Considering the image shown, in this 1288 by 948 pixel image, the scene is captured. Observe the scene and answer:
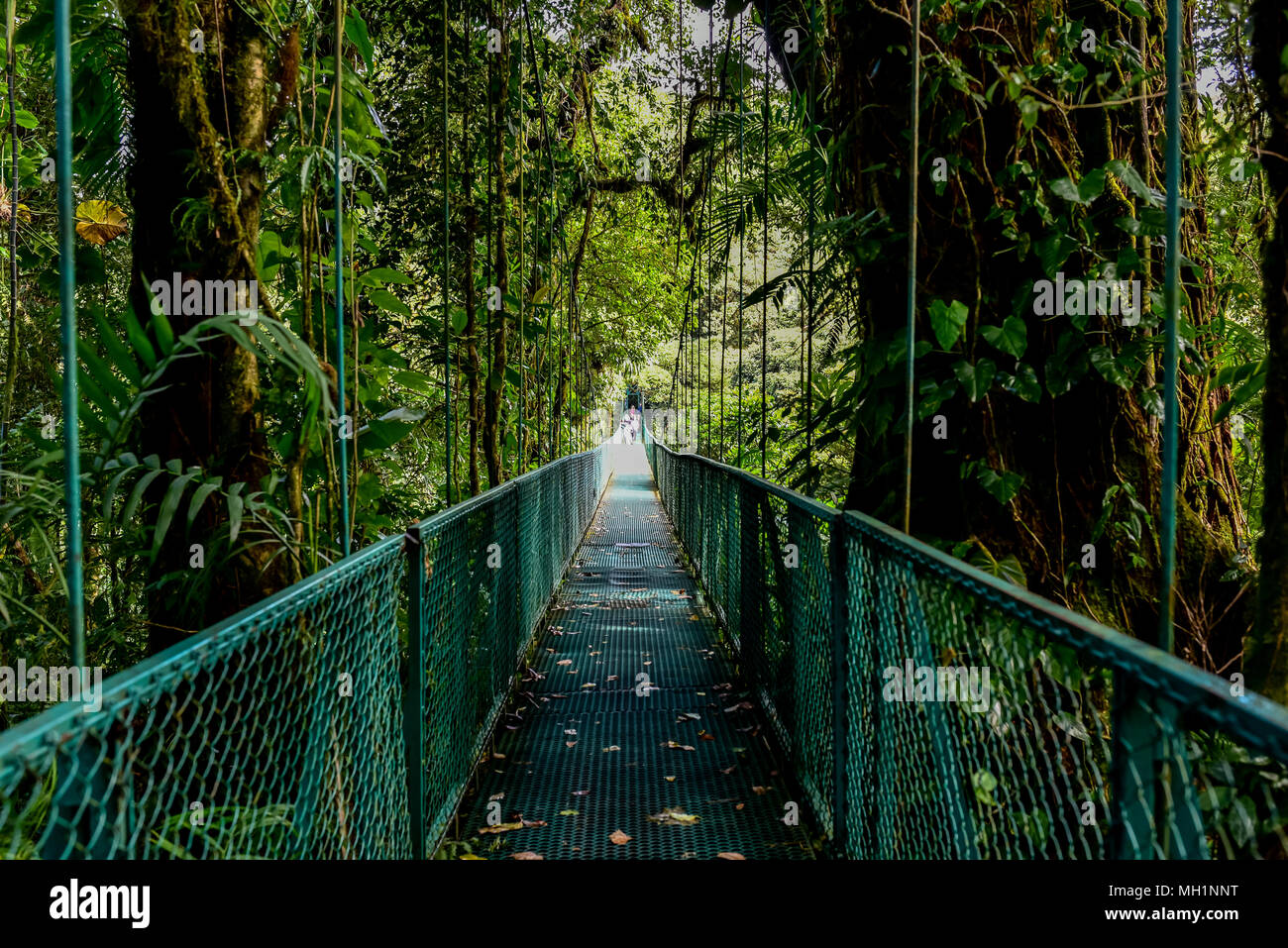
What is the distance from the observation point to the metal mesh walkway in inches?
98.1

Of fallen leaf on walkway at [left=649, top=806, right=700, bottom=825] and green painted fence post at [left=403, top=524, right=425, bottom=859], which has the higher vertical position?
green painted fence post at [left=403, top=524, right=425, bottom=859]

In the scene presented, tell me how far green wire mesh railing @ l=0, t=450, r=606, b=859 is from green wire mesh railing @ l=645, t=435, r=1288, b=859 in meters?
1.02

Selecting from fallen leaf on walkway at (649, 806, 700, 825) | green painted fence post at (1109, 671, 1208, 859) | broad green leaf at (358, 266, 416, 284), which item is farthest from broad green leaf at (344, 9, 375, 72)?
green painted fence post at (1109, 671, 1208, 859)

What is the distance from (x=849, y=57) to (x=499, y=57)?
281 cm

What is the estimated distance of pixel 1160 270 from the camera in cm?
259

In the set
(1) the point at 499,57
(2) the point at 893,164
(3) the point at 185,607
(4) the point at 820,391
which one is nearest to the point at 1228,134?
(2) the point at 893,164

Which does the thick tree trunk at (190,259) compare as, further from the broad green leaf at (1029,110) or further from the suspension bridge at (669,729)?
the broad green leaf at (1029,110)

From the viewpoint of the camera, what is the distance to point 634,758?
3090 millimetres

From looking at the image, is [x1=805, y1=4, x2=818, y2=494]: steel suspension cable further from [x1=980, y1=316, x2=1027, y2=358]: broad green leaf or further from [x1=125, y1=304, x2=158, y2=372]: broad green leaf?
[x1=125, y1=304, x2=158, y2=372]: broad green leaf

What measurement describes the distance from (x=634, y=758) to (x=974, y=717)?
5.09ft

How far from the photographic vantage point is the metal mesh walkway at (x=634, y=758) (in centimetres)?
249

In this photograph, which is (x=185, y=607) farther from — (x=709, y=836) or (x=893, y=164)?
(x=893, y=164)

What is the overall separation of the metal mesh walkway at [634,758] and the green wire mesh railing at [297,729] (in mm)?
195

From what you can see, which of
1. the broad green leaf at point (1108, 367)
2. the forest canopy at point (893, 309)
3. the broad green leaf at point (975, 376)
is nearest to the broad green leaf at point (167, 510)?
the forest canopy at point (893, 309)
